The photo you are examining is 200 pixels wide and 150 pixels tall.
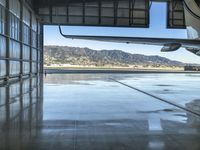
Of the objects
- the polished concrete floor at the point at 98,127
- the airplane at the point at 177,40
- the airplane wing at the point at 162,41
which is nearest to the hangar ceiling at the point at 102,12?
the airplane at the point at 177,40

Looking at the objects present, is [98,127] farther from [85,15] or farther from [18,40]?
[85,15]

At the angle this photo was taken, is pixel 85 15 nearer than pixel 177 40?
No

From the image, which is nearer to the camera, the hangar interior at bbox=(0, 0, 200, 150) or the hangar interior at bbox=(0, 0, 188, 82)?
the hangar interior at bbox=(0, 0, 200, 150)

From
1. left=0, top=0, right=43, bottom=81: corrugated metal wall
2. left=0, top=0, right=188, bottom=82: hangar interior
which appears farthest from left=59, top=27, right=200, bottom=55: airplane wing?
left=0, top=0, right=188, bottom=82: hangar interior

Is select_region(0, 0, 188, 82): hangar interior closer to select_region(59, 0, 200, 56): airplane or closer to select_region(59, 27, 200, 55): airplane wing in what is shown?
select_region(59, 27, 200, 55): airplane wing

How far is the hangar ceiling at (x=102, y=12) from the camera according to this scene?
43969 mm

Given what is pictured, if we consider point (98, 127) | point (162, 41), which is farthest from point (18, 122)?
point (162, 41)

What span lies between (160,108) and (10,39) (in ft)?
64.0

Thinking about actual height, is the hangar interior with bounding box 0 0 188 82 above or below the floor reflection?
above

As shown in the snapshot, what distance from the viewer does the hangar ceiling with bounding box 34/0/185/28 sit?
4397cm

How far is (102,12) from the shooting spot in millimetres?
44531

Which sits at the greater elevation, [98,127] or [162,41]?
[162,41]

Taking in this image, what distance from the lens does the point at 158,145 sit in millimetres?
7340

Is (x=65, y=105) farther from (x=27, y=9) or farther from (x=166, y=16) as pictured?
(x=166, y=16)
